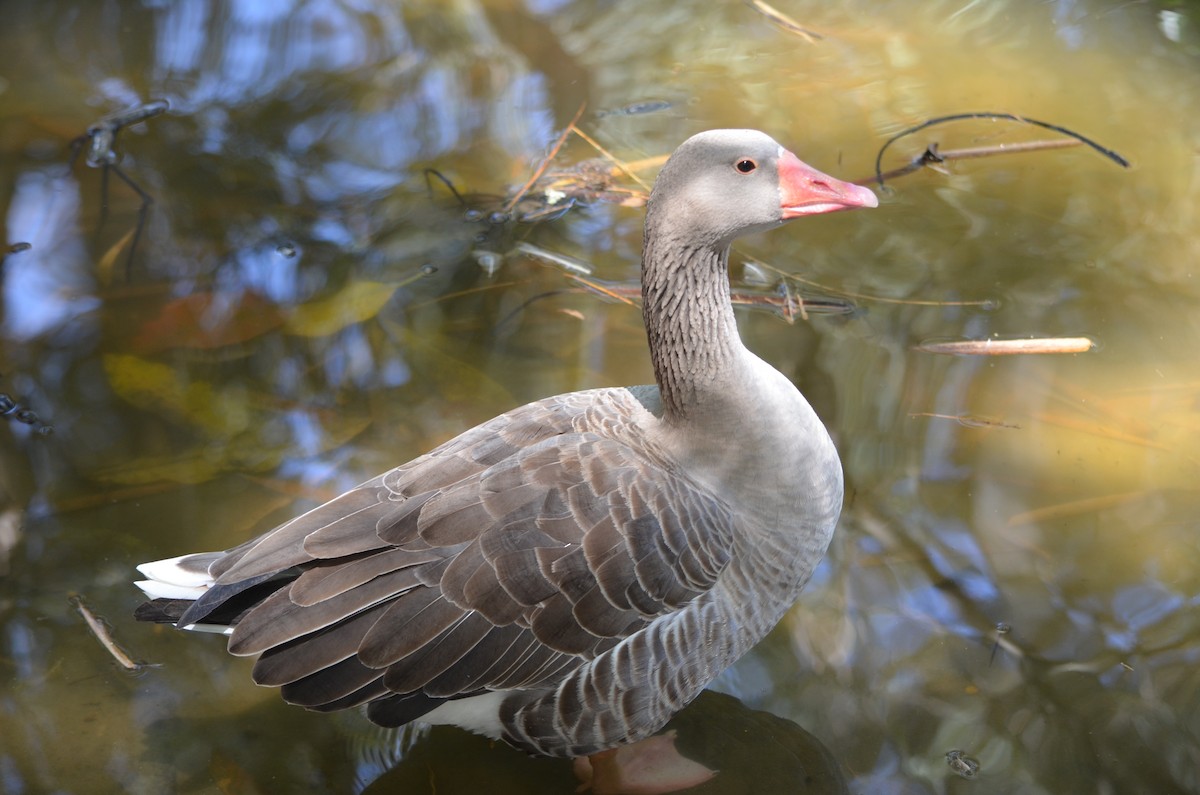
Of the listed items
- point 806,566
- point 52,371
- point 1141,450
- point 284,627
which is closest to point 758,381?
point 806,566

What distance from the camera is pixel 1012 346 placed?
13.4 feet

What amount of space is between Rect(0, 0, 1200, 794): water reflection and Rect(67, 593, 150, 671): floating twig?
0.04 metres

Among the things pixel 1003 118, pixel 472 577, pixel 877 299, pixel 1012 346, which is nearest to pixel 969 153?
pixel 1003 118

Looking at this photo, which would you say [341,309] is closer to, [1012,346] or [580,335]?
[580,335]

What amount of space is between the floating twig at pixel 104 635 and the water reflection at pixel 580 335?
0.04m

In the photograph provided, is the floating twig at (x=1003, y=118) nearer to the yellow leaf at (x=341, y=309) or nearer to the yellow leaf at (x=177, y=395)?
the yellow leaf at (x=341, y=309)

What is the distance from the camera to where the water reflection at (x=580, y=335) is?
10.3 ft

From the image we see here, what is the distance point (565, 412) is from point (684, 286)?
505 millimetres

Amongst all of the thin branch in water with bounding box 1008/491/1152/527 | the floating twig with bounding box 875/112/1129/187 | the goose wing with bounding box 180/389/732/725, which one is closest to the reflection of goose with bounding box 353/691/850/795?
the goose wing with bounding box 180/389/732/725

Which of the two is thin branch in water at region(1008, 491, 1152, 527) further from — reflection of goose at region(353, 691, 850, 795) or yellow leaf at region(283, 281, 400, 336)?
yellow leaf at region(283, 281, 400, 336)

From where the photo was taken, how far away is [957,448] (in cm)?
380

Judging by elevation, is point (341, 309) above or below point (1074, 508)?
above

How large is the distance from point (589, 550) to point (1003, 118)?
3610 millimetres

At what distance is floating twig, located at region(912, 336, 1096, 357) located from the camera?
13.4 feet
